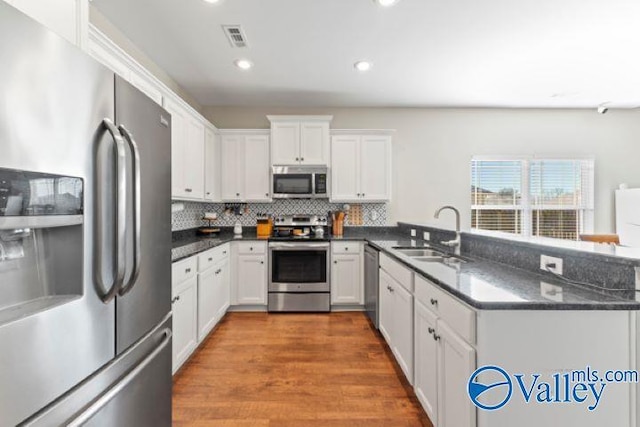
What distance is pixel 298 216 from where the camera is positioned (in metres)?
4.39

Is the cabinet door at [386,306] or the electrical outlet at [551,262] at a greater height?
the electrical outlet at [551,262]

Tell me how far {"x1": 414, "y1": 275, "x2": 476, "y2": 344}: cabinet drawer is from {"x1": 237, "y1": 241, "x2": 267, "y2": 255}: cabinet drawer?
2306 mm

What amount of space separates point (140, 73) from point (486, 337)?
2.68m

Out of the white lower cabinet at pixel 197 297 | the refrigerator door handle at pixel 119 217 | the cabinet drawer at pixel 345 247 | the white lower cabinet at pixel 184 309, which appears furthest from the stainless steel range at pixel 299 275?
the refrigerator door handle at pixel 119 217

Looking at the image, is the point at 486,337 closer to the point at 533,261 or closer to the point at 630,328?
the point at 630,328

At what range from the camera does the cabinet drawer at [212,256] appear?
292 centimetres

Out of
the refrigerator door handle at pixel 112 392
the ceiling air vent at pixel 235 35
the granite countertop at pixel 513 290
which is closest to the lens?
the refrigerator door handle at pixel 112 392

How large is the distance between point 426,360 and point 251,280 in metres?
2.53

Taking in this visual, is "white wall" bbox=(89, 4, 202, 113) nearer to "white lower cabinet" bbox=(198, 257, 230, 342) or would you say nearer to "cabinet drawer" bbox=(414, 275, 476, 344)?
"white lower cabinet" bbox=(198, 257, 230, 342)

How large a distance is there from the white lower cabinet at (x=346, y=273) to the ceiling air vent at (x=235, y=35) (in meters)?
2.34

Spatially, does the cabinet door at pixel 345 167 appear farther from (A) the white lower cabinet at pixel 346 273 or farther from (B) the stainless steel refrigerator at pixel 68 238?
(B) the stainless steel refrigerator at pixel 68 238

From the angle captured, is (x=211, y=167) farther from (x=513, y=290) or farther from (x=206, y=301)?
(x=513, y=290)

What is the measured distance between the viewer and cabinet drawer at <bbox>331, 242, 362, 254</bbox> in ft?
13.0

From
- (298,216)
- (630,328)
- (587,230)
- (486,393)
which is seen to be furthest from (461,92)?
(486,393)
